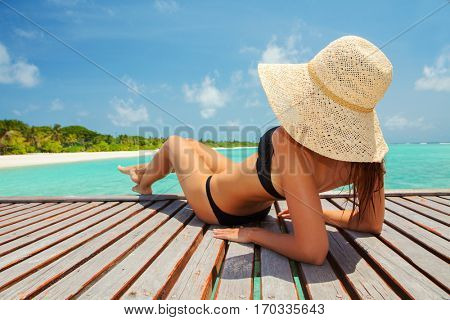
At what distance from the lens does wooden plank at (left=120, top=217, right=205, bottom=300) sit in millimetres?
1263

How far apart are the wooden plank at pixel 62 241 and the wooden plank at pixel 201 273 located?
31.7 inches

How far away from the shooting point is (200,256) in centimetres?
163

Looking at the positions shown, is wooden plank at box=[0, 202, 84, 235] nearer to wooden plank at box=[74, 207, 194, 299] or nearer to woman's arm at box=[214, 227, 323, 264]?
wooden plank at box=[74, 207, 194, 299]

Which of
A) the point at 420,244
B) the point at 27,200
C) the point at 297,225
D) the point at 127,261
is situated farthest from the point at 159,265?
the point at 27,200

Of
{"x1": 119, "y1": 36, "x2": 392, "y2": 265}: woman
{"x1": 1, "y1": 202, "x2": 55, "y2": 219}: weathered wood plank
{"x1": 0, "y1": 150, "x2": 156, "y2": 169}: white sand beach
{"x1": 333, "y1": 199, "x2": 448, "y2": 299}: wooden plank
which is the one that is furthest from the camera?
{"x1": 0, "y1": 150, "x2": 156, "y2": 169}: white sand beach

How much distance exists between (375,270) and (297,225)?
46 cm

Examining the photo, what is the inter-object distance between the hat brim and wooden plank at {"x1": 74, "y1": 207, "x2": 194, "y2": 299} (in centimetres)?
102

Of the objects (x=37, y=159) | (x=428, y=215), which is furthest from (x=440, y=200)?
(x=37, y=159)

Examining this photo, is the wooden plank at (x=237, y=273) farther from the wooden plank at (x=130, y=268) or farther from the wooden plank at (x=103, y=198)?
the wooden plank at (x=103, y=198)

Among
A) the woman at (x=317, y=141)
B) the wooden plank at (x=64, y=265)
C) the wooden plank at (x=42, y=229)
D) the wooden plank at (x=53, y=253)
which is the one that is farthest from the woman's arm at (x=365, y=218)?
the wooden plank at (x=42, y=229)

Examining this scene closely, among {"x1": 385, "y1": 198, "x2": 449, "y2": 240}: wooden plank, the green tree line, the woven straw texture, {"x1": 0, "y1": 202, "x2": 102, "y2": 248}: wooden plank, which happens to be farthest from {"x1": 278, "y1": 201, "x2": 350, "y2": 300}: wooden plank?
the green tree line

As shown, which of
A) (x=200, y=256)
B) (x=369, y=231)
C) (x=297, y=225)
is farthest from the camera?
(x=369, y=231)

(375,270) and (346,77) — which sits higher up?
(346,77)
